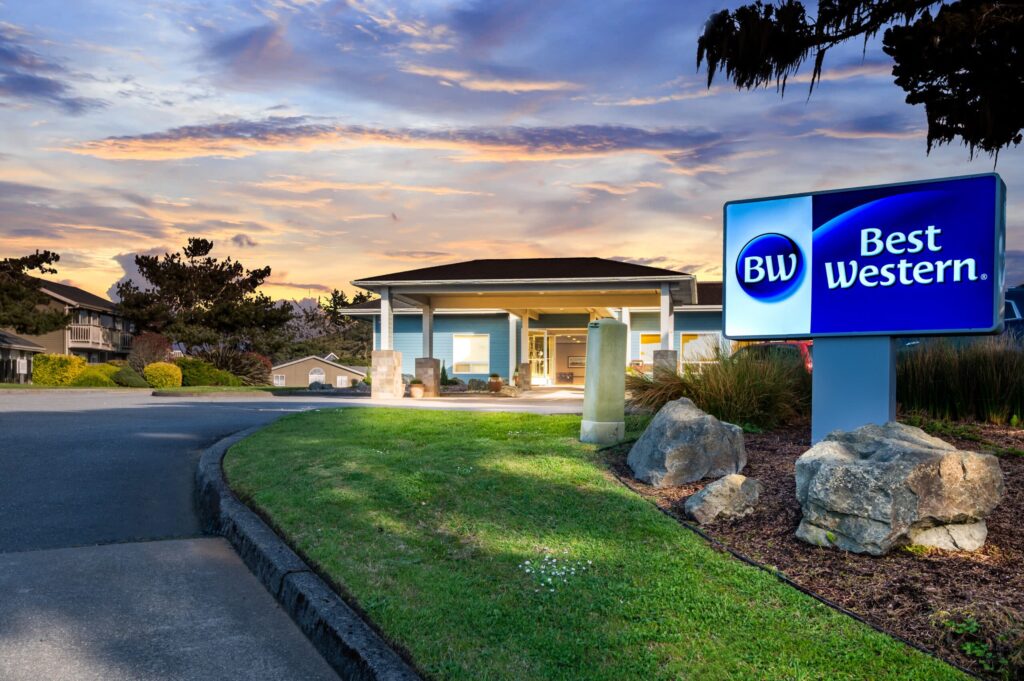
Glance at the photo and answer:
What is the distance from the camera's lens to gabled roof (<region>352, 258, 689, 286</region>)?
25.4 metres

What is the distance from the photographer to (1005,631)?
12.6ft

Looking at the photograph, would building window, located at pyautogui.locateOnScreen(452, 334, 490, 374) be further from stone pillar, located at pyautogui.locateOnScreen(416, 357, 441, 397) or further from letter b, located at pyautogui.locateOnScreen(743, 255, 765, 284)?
letter b, located at pyautogui.locateOnScreen(743, 255, 765, 284)

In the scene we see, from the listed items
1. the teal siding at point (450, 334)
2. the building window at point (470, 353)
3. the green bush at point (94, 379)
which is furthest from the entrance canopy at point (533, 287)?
the green bush at point (94, 379)

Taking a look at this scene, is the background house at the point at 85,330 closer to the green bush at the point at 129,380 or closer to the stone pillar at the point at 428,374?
the green bush at the point at 129,380

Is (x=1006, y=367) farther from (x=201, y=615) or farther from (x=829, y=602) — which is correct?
(x=201, y=615)

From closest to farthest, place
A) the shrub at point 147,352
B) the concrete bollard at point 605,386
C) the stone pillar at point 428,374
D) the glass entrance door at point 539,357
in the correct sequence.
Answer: the concrete bollard at point 605,386 → the stone pillar at point 428,374 → the glass entrance door at point 539,357 → the shrub at point 147,352

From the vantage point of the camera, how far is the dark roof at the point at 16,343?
45312 mm

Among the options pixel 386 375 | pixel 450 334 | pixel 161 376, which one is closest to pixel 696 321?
pixel 450 334

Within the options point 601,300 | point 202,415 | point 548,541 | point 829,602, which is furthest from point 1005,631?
point 601,300

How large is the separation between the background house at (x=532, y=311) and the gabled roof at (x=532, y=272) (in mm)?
A: 35

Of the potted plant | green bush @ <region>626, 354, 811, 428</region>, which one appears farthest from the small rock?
the potted plant

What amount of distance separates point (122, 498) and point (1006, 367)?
9224 millimetres

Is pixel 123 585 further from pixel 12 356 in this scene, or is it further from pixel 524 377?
pixel 12 356

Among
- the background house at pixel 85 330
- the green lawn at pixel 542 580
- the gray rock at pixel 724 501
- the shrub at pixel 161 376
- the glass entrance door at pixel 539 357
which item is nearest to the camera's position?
the green lawn at pixel 542 580
